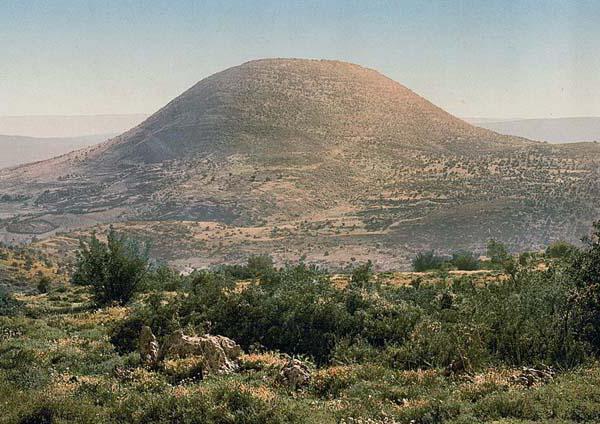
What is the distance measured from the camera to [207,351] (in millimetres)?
12797

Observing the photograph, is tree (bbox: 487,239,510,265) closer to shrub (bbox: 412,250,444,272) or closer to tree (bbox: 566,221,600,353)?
shrub (bbox: 412,250,444,272)

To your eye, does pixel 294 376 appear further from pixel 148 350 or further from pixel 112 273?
pixel 112 273

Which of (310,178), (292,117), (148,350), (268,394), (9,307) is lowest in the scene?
(9,307)

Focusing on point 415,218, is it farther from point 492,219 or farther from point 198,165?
point 198,165

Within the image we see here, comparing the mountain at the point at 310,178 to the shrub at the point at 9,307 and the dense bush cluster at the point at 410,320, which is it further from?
the dense bush cluster at the point at 410,320

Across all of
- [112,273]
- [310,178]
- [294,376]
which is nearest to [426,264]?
[112,273]

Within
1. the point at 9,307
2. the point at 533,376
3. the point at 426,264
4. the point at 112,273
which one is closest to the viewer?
the point at 533,376

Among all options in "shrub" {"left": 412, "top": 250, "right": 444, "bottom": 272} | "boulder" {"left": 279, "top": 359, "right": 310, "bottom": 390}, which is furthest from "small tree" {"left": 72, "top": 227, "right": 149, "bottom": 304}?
"shrub" {"left": 412, "top": 250, "right": 444, "bottom": 272}

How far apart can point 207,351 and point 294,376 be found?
2.44 meters

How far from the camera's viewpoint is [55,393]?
10688 millimetres

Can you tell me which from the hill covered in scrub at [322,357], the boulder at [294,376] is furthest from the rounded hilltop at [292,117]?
the boulder at [294,376]

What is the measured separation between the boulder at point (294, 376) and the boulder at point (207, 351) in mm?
1380

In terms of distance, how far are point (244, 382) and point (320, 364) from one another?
288 cm

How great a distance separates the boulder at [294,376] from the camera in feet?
36.8
